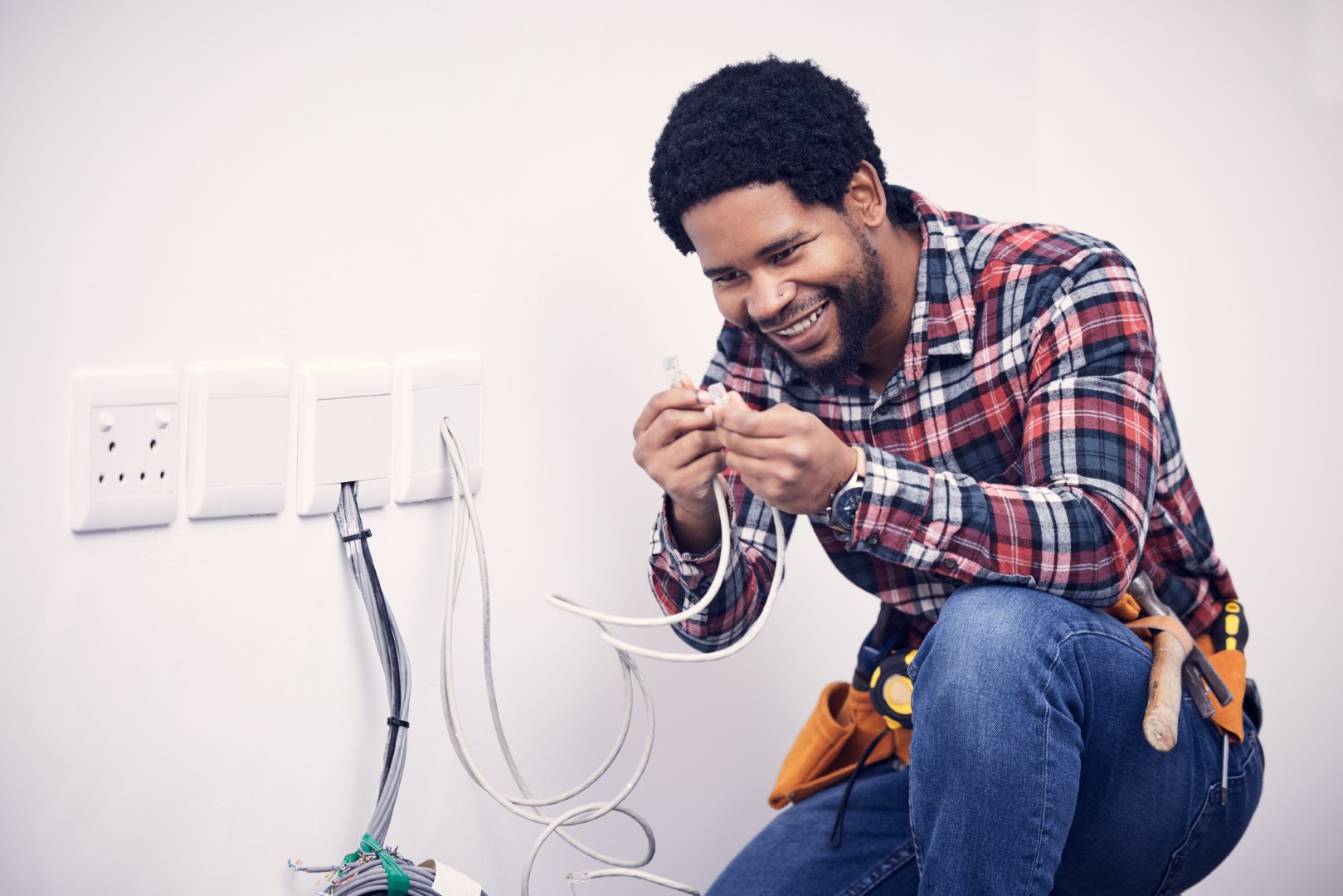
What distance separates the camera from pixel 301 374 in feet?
2.81

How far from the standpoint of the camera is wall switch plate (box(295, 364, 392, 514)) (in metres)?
0.86

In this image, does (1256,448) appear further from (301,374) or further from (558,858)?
(301,374)

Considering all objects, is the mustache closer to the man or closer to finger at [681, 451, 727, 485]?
the man

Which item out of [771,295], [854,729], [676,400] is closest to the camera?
[676,400]

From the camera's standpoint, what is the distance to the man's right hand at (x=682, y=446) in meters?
0.86

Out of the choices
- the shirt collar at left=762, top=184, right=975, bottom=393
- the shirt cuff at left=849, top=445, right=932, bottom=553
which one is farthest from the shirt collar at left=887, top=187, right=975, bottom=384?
the shirt cuff at left=849, top=445, right=932, bottom=553

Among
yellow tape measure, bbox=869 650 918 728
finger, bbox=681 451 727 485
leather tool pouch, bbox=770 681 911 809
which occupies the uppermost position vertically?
finger, bbox=681 451 727 485

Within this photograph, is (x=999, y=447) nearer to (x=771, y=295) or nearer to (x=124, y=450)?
(x=771, y=295)

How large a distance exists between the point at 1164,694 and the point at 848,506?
0.28 m

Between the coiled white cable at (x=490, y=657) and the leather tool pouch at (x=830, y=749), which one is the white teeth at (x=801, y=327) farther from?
the leather tool pouch at (x=830, y=749)

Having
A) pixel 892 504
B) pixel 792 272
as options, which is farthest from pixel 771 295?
pixel 892 504

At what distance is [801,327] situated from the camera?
3.27 feet

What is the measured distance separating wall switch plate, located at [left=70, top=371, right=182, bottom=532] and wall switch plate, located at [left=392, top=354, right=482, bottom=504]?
194 millimetres

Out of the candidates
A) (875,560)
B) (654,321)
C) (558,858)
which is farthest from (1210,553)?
(558,858)
